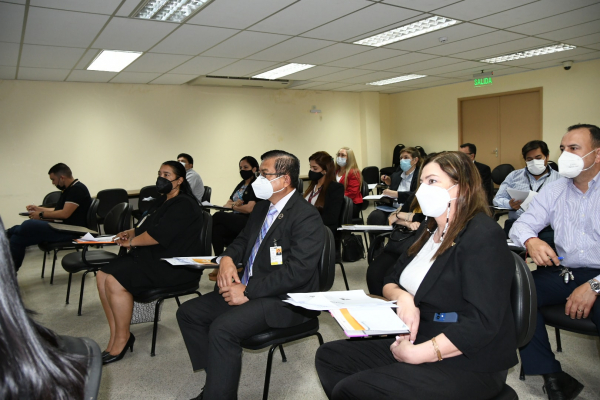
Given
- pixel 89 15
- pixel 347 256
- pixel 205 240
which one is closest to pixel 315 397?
pixel 205 240

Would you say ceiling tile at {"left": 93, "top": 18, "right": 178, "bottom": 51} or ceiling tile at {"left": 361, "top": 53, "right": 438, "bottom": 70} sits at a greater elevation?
ceiling tile at {"left": 93, "top": 18, "right": 178, "bottom": 51}

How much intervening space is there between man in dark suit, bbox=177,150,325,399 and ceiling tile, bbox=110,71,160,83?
5.40m

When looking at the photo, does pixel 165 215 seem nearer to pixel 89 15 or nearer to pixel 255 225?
pixel 255 225

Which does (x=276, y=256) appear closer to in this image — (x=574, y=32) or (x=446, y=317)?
(x=446, y=317)

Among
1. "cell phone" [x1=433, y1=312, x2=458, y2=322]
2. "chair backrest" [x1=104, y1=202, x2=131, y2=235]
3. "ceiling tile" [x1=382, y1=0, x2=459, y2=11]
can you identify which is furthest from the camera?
"ceiling tile" [x1=382, y1=0, x2=459, y2=11]

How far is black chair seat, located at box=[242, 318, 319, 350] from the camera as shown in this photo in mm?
2100

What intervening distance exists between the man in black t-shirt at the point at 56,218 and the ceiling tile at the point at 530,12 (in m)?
5.03

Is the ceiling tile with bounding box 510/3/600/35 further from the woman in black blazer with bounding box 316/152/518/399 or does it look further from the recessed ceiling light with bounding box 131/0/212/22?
the woman in black blazer with bounding box 316/152/518/399

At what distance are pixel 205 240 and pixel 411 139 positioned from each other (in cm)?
943

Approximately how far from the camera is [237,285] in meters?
2.31

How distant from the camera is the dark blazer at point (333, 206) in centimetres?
445

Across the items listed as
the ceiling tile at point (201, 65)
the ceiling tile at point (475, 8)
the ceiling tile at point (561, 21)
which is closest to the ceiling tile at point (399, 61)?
the ceiling tile at point (561, 21)

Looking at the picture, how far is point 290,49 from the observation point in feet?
19.7

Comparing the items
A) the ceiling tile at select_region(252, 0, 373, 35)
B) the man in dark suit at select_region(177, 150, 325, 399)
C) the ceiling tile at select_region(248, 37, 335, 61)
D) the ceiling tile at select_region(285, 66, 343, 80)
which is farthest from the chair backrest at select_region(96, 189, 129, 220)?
the man in dark suit at select_region(177, 150, 325, 399)
